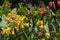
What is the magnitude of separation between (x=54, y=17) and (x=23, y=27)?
2.02 feet

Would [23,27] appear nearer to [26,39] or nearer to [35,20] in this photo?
[26,39]

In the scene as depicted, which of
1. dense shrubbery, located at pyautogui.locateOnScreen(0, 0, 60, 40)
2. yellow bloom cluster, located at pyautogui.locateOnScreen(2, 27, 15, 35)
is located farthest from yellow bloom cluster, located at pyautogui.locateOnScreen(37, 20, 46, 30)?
yellow bloom cluster, located at pyautogui.locateOnScreen(2, 27, 15, 35)

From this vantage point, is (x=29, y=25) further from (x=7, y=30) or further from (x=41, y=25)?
(x=7, y=30)

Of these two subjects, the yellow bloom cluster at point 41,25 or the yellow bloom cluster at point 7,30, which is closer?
the yellow bloom cluster at point 7,30

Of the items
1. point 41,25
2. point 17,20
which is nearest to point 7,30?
point 17,20

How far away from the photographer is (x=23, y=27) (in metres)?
2.69

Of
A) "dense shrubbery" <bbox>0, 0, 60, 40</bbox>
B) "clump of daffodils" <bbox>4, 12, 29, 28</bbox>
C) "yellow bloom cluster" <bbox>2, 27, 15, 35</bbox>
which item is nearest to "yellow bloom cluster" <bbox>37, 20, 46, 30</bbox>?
"dense shrubbery" <bbox>0, 0, 60, 40</bbox>

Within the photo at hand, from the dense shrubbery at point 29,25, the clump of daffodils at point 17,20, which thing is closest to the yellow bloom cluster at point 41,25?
the dense shrubbery at point 29,25

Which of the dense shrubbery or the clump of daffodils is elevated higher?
the clump of daffodils

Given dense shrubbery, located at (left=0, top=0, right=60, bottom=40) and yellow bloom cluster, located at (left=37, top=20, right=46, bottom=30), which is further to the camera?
yellow bloom cluster, located at (left=37, top=20, right=46, bottom=30)

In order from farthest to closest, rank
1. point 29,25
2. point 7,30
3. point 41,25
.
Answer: point 29,25 → point 41,25 → point 7,30

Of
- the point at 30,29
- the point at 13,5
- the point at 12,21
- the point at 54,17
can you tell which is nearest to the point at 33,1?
the point at 13,5

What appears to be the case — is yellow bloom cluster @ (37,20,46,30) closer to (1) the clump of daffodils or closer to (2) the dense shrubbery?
(2) the dense shrubbery

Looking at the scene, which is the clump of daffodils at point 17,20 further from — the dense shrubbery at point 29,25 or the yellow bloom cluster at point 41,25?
the yellow bloom cluster at point 41,25
